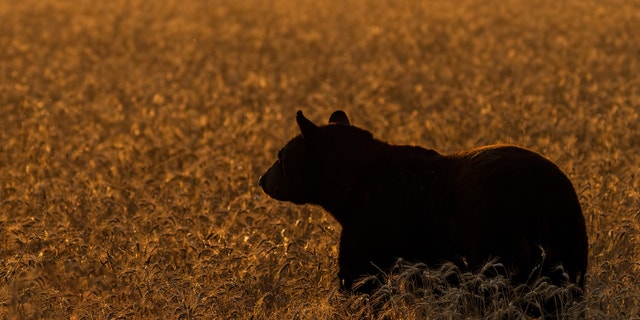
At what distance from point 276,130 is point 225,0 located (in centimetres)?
3393

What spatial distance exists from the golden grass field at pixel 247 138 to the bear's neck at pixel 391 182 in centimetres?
52

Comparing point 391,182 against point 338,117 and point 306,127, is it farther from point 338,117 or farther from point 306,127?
point 338,117

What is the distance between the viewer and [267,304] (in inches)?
302

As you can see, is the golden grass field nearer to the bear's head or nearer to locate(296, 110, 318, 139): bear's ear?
the bear's head

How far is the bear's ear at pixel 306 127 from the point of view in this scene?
24.3ft

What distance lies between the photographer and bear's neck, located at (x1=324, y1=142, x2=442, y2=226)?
22.5 ft

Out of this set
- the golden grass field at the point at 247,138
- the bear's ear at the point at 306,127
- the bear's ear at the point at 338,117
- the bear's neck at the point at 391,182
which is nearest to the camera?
the bear's neck at the point at 391,182

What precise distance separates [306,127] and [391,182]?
0.71 metres

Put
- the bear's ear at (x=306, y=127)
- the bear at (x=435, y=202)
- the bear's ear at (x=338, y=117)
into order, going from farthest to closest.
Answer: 1. the bear's ear at (x=338, y=117)
2. the bear's ear at (x=306, y=127)
3. the bear at (x=435, y=202)


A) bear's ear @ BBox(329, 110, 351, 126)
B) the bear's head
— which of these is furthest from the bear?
bear's ear @ BBox(329, 110, 351, 126)

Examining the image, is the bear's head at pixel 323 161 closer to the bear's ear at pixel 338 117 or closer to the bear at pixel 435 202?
the bear at pixel 435 202

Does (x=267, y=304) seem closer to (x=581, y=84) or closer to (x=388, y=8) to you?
(x=581, y=84)

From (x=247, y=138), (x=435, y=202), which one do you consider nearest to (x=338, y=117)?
(x=435, y=202)

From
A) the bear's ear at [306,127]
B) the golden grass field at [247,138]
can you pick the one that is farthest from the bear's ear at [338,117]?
the golden grass field at [247,138]
